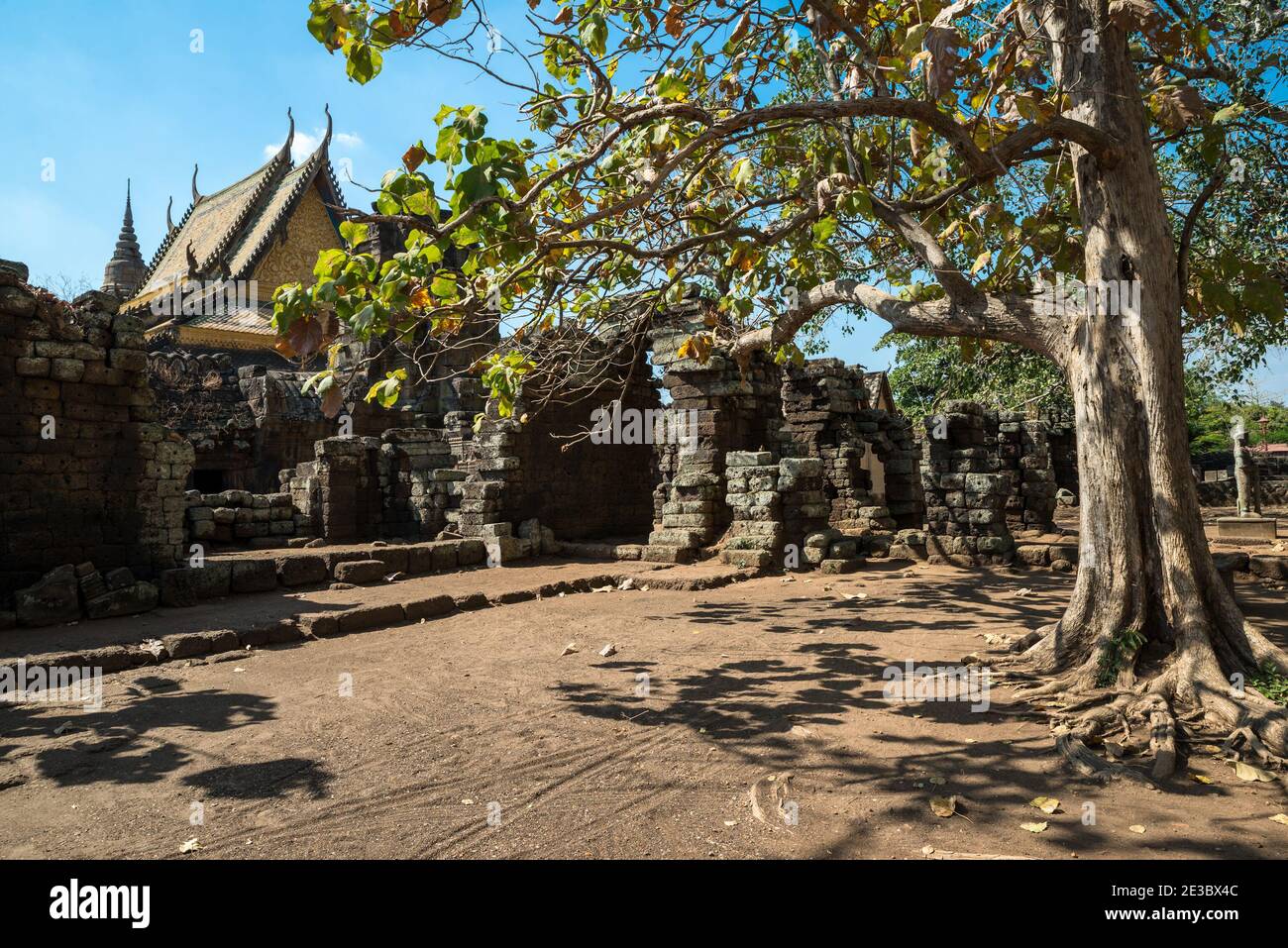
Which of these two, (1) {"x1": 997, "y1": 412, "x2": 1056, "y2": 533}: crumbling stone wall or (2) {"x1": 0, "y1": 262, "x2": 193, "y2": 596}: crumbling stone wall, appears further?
(1) {"x1": 997, "y1": 412, "x2": 1056, "y2": 533}: crumbling stone wall

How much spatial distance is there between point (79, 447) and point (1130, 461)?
11459mm

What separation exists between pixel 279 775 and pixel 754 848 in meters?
2.63

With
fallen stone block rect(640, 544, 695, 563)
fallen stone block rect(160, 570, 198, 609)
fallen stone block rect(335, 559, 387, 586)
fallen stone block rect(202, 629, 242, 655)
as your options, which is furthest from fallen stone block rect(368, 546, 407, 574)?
fallen stone block rect(202, 629, 242, 655)

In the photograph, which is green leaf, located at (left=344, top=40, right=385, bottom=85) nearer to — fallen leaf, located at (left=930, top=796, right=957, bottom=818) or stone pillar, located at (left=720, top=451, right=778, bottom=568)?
fallen leaf, located at (left=930, top=796, right=957, bottom=818)

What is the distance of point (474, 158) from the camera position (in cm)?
459

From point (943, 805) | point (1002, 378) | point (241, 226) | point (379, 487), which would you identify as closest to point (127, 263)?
point (241, 226)

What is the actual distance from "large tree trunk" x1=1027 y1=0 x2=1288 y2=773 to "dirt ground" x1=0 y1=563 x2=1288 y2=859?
0.86m

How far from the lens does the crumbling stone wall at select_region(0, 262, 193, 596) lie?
370 inches

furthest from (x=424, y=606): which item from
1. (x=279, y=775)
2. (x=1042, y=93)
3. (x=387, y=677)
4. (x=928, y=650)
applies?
(x=1042, y=93)

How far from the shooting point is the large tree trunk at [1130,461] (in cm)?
509

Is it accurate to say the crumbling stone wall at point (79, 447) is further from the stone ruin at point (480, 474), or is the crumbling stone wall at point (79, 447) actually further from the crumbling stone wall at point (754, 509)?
the crumbling stone wall at point (754, 509)

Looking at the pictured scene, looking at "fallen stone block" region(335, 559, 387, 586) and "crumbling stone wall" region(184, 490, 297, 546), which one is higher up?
"crumbling stone wall" region(184, 490, 297, 546)

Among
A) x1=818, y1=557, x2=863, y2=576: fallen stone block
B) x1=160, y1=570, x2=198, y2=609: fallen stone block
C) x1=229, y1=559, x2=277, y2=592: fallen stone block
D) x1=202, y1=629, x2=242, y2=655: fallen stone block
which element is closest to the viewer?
x1=202, y1=629, x2=242, y2=655: fallen stone block

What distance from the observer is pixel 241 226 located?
30.8m
